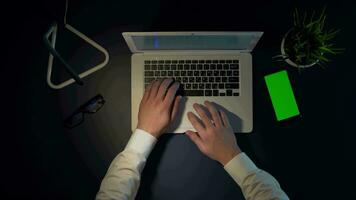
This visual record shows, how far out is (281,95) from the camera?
118 centimetres

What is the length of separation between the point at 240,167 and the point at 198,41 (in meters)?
0.38

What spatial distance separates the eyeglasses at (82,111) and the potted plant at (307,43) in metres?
0.59

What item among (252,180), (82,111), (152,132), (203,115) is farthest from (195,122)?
(82,111)

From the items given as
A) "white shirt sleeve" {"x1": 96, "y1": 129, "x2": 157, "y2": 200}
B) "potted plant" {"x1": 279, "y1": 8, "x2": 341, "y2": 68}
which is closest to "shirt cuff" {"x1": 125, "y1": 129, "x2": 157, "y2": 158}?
"white shirt sleeve" {"x1": 96, "y1": 129, "x2": 157, "y2": 200}

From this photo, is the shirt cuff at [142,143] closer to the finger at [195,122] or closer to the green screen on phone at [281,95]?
the finger at [195,122]

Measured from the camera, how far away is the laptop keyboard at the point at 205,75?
116cm

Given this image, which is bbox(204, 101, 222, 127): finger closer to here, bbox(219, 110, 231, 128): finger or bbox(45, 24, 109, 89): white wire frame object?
bbox(219, 110, 231, 128): finger

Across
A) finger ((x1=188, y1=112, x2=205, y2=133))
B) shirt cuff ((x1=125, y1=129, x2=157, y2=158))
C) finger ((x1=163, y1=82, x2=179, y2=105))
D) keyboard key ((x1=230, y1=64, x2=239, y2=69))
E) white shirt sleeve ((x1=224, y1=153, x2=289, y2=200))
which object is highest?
keyboard key ((x1=230, y1=64, x2=239, y2=69))

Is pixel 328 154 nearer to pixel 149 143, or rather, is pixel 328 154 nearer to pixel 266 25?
pixel 266 25

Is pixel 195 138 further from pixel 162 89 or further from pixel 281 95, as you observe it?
pixel 281 95

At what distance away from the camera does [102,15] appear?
1225 mm

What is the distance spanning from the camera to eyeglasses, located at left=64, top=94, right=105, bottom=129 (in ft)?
3.93

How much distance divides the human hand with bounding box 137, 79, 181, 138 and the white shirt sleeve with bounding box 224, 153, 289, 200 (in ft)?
0.75

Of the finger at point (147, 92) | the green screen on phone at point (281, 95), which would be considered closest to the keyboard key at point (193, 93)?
the finger at point (147, 92)
